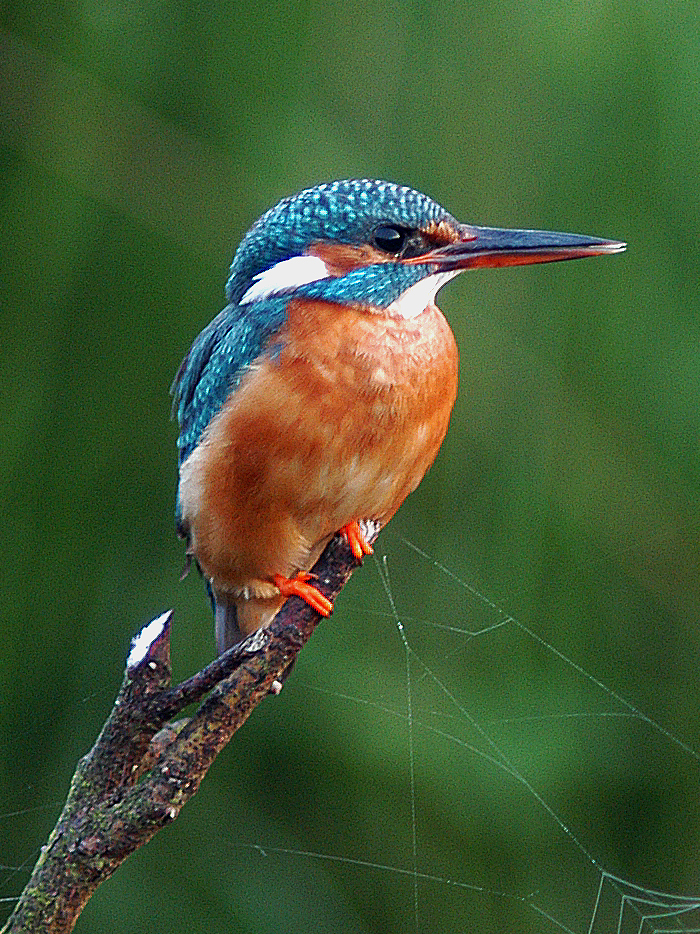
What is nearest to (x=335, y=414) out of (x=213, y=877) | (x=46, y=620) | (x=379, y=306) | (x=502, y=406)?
(x=379, y=306)

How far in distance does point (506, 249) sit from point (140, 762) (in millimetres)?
697

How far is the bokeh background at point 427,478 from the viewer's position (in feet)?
5.09

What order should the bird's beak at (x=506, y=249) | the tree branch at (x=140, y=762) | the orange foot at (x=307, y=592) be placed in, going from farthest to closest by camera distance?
the bird's beak at (x=506, y=249)
the orange foot at (x=307, y=592)
the tree branch at (x=140, y=762)

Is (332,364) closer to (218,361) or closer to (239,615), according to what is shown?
(218,361)

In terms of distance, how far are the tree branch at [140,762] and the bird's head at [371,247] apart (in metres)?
0.47

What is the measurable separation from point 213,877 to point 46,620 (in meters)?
0.50

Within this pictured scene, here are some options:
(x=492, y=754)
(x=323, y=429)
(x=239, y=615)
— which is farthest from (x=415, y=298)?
(x=492, y=754)

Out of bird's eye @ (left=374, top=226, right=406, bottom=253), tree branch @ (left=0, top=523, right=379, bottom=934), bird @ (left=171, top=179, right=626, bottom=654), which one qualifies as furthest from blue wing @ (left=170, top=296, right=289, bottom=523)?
tree branch @ (left=0, top=523, right=379, bottom=934)

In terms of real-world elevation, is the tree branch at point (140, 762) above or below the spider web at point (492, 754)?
above

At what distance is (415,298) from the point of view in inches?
51.3

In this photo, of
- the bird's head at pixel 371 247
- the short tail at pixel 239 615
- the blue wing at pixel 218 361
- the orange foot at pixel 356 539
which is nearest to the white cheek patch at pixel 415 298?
the bird's head at pixel 371 247

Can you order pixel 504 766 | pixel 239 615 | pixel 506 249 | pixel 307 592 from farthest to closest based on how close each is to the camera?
pixel 504 766, pixel 239 615, pixel 506 249, pixel 307 592

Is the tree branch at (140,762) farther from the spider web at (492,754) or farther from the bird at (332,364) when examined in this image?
the spider web at (492,754)

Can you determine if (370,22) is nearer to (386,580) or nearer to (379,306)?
(379,306)
